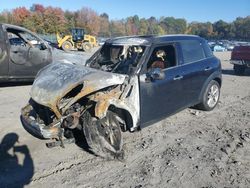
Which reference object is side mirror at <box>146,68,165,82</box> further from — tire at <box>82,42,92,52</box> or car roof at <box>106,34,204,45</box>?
tire at <box>82,42,92,52</box>

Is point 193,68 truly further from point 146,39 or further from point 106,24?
point 106,24

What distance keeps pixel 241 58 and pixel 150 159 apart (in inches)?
437

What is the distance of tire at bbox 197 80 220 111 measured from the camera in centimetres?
748

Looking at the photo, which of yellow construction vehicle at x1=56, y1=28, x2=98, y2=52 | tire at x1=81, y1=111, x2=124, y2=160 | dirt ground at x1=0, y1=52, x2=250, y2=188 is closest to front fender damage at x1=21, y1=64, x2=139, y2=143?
tire at x1=81, y1=111, x2=124, y2=160

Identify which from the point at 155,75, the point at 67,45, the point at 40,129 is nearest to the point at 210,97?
the point at 155,75

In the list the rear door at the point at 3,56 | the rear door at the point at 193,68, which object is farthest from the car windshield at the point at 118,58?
the rear door at the point at 3,56

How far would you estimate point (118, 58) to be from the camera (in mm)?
6488

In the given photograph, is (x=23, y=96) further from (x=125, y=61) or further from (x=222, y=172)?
(x=222, y=172)

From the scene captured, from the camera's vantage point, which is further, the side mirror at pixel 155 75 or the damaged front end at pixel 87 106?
Answer: the side mirror at pixel 155 75

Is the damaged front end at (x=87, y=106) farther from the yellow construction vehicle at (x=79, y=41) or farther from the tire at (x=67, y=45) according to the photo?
the yellow construction vehicle at (x=79, y=41)

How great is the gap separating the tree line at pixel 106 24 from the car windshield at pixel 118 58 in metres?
61.4

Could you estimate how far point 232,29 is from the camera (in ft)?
329

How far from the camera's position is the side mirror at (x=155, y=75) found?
5.52 m

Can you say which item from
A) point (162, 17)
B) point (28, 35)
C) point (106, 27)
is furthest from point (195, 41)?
point (162, 17)
